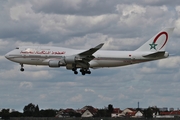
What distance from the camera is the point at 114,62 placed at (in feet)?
388

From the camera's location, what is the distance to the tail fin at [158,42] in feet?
399

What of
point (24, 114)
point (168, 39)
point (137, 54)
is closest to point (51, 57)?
point (137, 54)

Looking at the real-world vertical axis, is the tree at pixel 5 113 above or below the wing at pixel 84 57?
below

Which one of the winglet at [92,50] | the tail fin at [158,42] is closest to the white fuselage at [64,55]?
the winglet at [92,50]

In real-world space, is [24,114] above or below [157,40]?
below

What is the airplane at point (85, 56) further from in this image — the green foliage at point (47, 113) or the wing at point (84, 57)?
the green foliage at point (47, 113)

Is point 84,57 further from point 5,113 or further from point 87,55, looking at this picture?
point 5,113

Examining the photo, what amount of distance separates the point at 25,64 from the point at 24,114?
221ft

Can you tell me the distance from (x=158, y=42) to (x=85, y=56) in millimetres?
16499

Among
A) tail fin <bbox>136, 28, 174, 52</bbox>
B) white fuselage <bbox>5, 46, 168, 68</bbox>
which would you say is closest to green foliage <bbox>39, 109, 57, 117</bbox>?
white fuselage <bbox>5, 46, 168, 68</bbox>

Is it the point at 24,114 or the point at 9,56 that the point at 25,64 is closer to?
the point at 9,56

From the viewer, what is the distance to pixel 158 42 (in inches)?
4815

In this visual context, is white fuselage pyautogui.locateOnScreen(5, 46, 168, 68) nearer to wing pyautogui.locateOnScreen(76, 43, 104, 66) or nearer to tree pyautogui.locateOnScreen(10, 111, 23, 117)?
wing pyautogui.locateOnScreen(76, 43, 104, 66)

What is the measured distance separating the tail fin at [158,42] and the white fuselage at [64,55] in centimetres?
400
